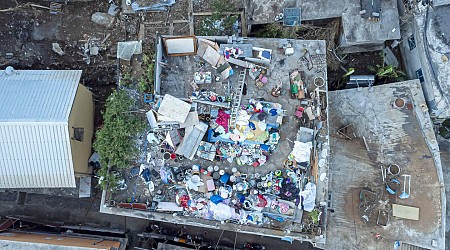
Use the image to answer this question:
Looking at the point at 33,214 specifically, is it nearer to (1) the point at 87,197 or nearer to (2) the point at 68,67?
(1) the point at 87,197

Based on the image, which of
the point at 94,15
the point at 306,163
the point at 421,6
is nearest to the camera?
the point at 306,163

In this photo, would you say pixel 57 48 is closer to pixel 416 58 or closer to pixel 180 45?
pixel 180 45

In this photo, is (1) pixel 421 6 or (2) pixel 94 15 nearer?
(1) pixel 421 6

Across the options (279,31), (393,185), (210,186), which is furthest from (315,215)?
(279,31)

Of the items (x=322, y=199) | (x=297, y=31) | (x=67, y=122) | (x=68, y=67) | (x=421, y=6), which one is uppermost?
(x=421, y=6)

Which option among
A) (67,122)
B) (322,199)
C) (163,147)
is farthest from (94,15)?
(322,199)

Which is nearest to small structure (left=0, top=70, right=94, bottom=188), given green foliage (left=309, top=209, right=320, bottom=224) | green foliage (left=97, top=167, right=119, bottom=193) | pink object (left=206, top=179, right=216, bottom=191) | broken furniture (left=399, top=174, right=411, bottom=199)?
green foliage (left=97, top=167, right=119, bottom=193)

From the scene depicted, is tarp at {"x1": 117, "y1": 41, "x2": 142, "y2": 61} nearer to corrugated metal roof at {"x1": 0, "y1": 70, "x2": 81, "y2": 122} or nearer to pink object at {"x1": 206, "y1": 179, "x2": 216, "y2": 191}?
corrugated metal roof at {"x1": 0, "y1": 70, "x2": 81, "y2": 122}
